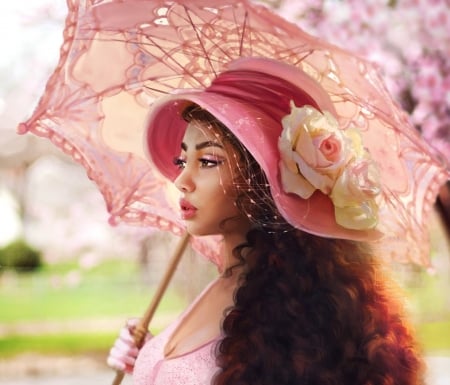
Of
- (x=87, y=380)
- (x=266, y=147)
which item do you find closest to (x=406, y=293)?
(x=266, y=147)

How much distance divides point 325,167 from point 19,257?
516cm

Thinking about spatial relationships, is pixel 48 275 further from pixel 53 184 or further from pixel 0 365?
pixel 0 365

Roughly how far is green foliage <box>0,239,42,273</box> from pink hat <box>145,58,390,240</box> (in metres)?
4.82

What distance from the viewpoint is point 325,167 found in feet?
4.36

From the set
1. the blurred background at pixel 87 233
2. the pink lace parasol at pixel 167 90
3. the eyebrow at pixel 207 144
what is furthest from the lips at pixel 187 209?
the blurred background at pixel 87 233

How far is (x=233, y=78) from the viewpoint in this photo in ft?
4.70

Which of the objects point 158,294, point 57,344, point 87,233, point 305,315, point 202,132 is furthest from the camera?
point 87,233

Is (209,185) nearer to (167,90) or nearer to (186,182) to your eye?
(186,182)

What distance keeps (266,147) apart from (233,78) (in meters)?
0.18

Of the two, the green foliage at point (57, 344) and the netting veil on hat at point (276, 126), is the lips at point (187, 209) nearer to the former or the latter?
the netting veil on hat at point (276, 126)

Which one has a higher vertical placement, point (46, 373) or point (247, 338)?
point (247, 338)

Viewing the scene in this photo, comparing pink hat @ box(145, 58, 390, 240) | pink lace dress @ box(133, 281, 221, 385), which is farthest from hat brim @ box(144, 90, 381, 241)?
pink lace dress @ box(133, 281, 221, 385)

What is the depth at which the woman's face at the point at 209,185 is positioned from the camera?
1.39 m

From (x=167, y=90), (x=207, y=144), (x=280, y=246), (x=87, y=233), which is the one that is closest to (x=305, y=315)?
(x=280, y=246)
